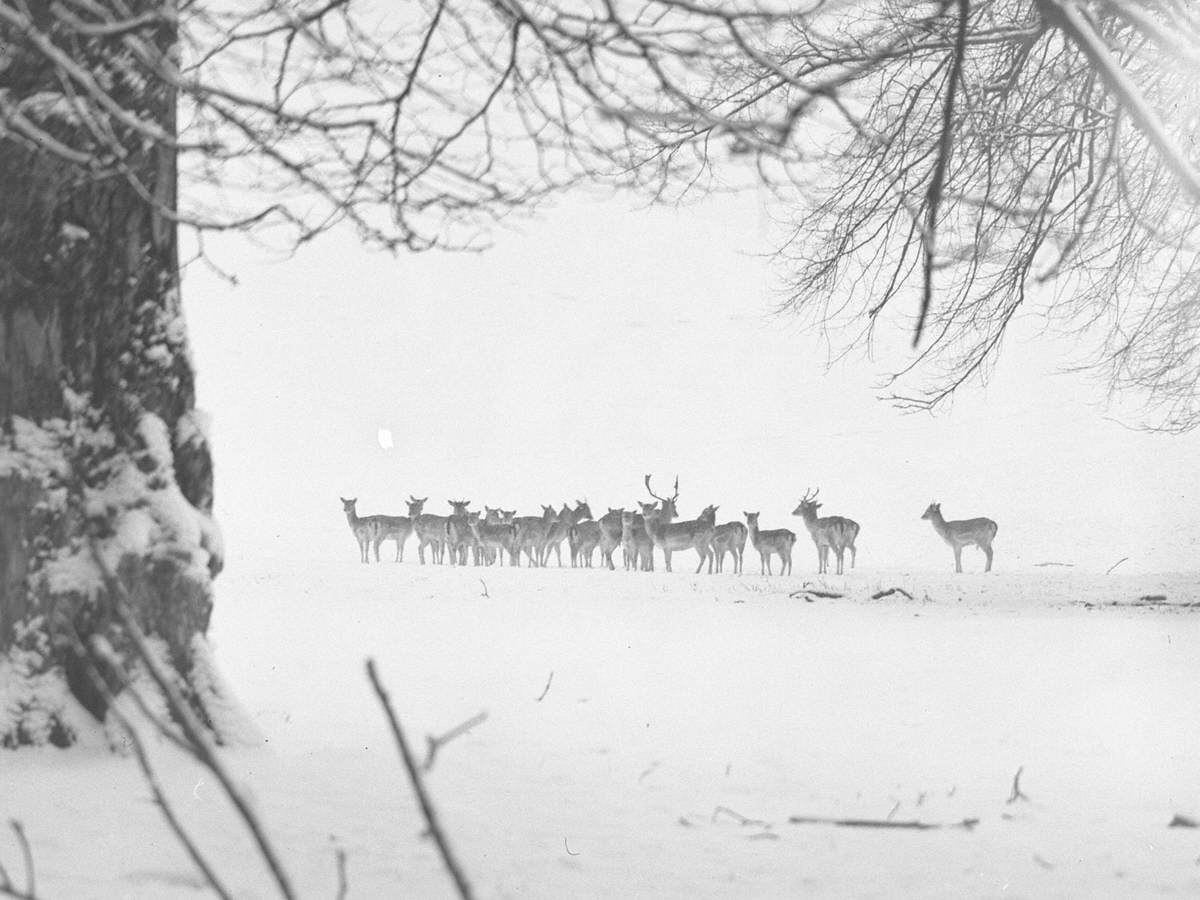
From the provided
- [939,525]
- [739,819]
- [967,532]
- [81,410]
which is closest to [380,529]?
[939,525]

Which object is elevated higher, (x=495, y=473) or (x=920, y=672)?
(x=495, y=473)

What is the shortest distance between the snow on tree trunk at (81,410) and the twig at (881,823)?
8.70ft

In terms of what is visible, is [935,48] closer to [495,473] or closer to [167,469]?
[167,469]

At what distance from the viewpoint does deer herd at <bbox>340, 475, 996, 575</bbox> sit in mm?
23531

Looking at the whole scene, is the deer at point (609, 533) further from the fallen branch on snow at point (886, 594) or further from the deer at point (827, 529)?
the fallen branch on snow at point (886, 594)

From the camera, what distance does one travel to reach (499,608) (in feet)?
36.8

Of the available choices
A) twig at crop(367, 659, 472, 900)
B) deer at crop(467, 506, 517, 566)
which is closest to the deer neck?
deer at crop(467, 506, 517, 566)

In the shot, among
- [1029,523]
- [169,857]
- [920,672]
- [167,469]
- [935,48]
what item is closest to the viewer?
[169,857]

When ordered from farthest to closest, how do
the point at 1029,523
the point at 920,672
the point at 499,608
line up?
the point at 1029,523 < the point at 499,608 < the point at 920,672

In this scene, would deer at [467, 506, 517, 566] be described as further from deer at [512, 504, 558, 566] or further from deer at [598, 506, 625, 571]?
deer at [598, 506, 625, 571]

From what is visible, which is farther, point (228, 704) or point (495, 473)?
point (495, 473)

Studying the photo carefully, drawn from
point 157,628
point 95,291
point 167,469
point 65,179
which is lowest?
point 157,628

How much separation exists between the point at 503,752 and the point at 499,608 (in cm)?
588

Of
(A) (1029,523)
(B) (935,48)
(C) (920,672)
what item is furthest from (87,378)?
(A) (1029,523)
